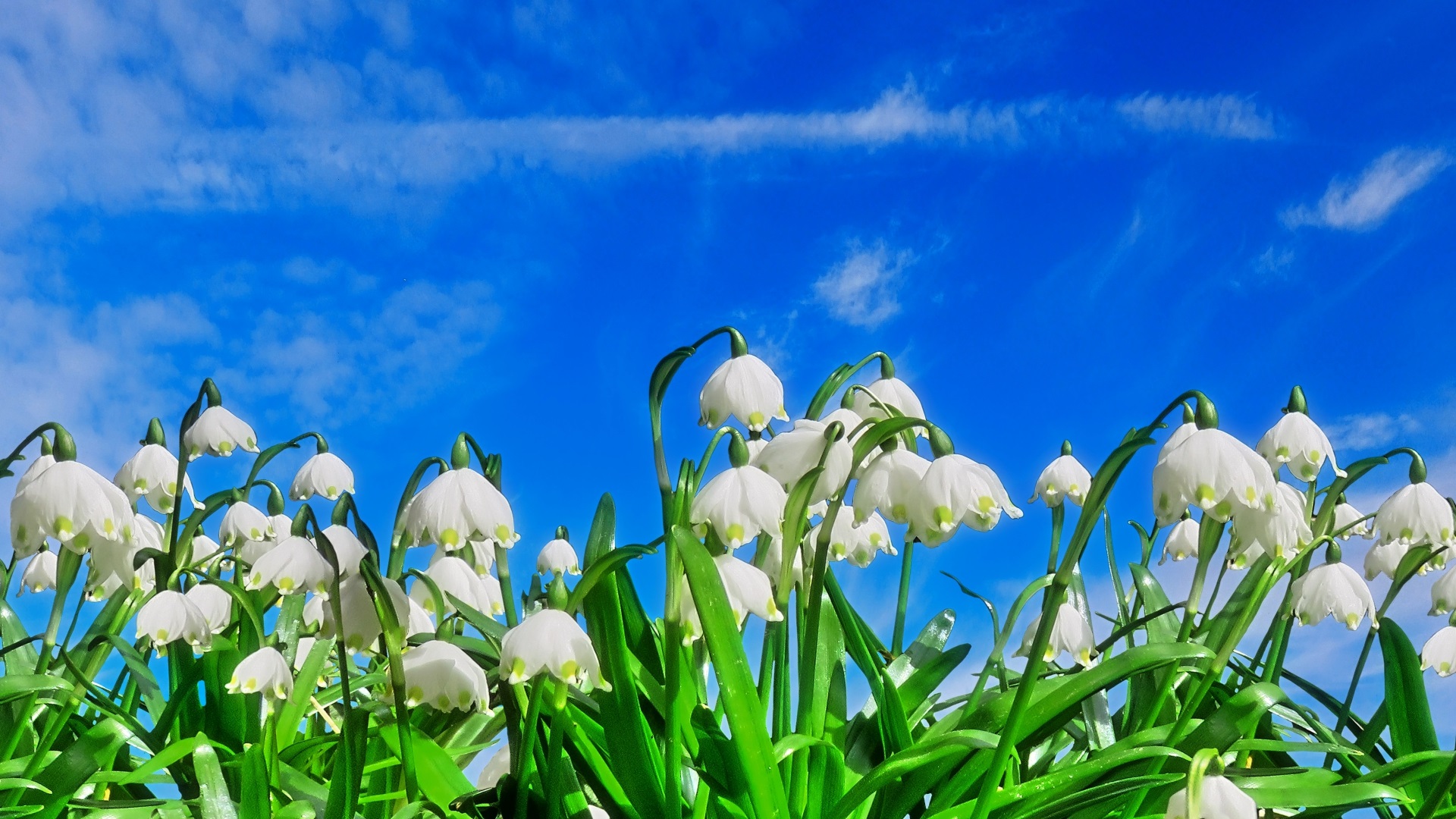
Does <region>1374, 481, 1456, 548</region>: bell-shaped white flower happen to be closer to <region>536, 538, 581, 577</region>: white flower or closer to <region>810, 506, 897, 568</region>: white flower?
<region>810, 506, 897, 568</region>: white flower

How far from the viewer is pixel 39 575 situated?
497cm

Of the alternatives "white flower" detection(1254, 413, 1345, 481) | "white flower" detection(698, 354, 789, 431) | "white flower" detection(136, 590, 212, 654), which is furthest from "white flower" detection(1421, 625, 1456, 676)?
"white flower" detection(136, 590, 212, 654)

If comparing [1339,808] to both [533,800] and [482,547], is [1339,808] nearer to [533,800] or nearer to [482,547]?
[533,800]

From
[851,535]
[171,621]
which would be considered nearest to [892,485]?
[851,535]

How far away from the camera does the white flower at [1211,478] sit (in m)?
2.52

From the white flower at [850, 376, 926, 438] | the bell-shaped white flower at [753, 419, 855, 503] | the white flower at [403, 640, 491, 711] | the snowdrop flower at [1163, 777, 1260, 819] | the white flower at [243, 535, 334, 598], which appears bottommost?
the snowdrop flower at [1163, 777, 1260, 819]

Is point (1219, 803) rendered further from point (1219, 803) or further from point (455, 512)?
point (455, 512)

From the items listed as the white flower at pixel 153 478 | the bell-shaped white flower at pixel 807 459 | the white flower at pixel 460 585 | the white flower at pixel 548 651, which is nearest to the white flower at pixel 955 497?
the bell-shaped white flower at pixel 807 459

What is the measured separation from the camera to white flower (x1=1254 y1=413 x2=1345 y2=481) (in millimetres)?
3447

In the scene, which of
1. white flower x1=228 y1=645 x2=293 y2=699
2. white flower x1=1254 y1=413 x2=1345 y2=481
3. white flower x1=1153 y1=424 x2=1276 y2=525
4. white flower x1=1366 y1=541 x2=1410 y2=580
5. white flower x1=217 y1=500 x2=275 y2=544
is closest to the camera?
white flower x1=1153 y1=424 x2=1276 y2=525

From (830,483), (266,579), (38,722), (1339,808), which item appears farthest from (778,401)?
(38,722)

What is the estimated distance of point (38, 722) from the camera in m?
4.17

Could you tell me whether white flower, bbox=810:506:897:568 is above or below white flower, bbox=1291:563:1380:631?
above

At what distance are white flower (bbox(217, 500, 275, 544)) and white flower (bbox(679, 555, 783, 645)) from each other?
2.23 metres
